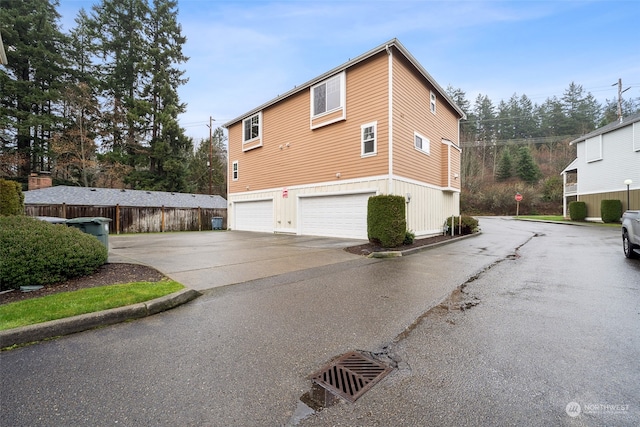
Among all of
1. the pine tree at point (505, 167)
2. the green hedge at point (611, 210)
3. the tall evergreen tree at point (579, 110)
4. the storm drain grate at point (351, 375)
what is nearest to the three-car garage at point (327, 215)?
the storm drain grate at point (351, 375)

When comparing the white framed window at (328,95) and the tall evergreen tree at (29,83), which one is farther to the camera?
the tall evergreen tree at (29,83)

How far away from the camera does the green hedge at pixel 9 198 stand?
242 inches

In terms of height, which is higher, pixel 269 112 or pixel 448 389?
pixel 269 112

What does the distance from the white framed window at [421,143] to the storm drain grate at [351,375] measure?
11471mm

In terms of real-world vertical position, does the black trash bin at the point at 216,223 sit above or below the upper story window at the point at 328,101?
below

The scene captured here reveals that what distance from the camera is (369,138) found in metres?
11.5

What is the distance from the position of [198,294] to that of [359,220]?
8274 millimetres

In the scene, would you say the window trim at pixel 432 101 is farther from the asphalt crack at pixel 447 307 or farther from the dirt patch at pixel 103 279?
the dirt patch at pixel 103 279

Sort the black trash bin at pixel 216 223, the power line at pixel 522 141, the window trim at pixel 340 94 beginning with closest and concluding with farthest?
the window trim at pixel 340 94 < the black trash bin at pixel 216 223 < the power line at pixel 522 141

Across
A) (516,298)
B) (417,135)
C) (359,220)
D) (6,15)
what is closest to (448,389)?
(516,298)

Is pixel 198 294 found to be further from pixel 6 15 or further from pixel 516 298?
pixel 6 15

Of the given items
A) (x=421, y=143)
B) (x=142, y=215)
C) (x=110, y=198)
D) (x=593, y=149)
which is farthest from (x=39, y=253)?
(x=593, y=149)

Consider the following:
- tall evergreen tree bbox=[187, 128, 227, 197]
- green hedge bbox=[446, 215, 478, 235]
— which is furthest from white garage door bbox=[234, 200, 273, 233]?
tall evergreen tree bbox=[187, 128, 227, 197]

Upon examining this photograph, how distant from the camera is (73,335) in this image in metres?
3.00
